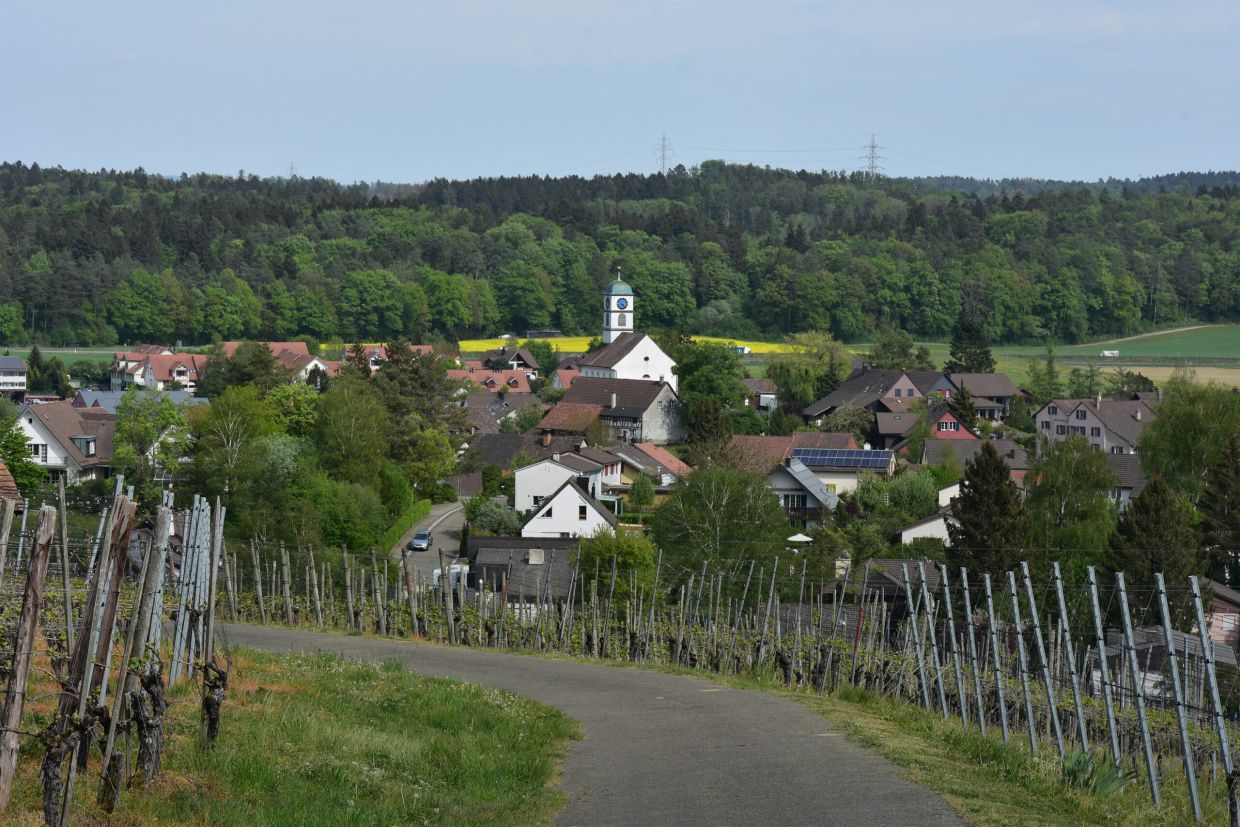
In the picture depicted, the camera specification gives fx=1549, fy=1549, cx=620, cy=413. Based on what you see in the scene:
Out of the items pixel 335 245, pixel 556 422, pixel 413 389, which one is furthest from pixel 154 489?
pixel 335 245

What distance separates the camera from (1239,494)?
45.2m

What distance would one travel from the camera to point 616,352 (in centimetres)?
9206

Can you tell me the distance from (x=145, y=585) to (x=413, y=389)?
5765 cm

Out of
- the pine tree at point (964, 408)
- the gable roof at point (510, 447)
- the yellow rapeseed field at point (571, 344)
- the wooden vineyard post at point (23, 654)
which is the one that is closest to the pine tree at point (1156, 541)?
the gable roof at point (510, 447)

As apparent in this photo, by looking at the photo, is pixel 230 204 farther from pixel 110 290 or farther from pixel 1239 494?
pixel 1239 494

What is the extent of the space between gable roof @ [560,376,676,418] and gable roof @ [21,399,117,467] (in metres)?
25.1

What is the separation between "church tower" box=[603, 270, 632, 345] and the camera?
10825 cm

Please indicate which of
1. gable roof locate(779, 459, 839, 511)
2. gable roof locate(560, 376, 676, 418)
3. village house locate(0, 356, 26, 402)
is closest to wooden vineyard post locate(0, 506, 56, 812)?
A: gable roof locate(779, 459, 839, 511)

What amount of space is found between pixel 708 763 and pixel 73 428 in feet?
191

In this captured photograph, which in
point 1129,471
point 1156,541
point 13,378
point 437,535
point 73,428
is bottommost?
point 1156,541

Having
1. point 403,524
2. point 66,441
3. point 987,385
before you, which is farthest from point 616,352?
point 403,524

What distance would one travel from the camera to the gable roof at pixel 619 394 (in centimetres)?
8038

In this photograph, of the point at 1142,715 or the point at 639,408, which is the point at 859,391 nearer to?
the point at 639,408

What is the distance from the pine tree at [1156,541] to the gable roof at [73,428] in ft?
134
